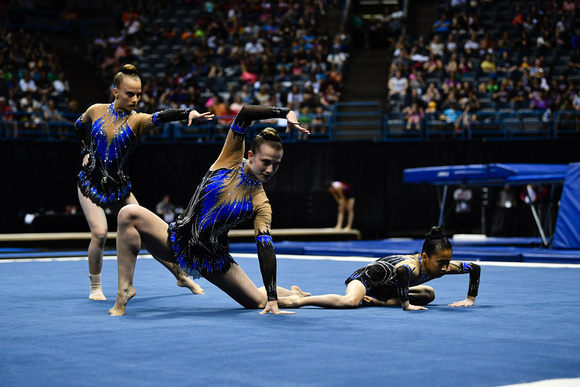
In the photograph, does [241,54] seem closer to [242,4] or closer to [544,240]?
[242,4]

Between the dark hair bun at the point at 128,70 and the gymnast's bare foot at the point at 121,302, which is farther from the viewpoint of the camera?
the dark hair bun at the point at 128,70

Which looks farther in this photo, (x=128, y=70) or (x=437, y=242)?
(x=128, y=70)

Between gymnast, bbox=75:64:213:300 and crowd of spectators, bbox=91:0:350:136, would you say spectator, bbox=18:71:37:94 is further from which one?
gymnast, bbox=75:64:213:300

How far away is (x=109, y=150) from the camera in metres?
5.57

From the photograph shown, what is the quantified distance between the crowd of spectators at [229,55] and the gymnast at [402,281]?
1036 cm

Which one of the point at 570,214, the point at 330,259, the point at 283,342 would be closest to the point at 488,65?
the point at 570,214

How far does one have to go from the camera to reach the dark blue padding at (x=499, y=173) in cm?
1053

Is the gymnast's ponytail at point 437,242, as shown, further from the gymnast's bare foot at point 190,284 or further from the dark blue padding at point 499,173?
the dark blue padding at point 499,173

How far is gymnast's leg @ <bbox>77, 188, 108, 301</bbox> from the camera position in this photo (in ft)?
18.1

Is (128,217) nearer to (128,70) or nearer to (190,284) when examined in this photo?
(128,70)

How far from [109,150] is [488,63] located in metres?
12.5

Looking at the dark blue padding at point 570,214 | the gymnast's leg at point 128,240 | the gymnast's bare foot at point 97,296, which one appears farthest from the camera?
the dark blue padding at point 570,214

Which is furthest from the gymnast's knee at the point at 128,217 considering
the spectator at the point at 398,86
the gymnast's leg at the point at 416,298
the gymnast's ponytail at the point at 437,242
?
the spectator at the point at 398,86

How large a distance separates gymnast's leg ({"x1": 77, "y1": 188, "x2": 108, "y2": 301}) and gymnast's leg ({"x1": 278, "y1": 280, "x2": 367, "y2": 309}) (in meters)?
1.48
